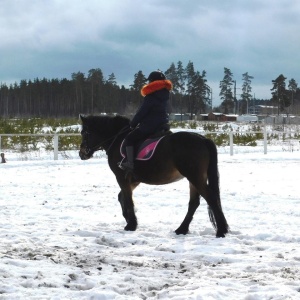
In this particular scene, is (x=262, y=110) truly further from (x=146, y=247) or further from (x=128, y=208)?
(x=146, y=247)

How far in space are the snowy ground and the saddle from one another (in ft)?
3.54

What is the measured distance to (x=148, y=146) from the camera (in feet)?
21.6

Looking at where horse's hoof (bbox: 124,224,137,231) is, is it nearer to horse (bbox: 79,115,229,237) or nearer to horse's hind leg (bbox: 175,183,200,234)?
A: horse (bbox: 79,115,229,237)

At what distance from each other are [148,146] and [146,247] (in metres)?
1.57

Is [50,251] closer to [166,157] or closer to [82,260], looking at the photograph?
[82,260]

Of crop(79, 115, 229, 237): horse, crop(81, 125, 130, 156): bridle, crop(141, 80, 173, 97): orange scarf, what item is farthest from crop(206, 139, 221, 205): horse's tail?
crop(81, 125, 130, 156): bridle

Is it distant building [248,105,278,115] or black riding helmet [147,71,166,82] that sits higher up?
distant building [248,105,278,115]

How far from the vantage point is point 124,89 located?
105m

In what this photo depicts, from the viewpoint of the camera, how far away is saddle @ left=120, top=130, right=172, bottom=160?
6.55 meters

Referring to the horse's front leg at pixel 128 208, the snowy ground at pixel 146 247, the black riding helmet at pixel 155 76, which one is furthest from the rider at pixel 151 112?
the snowy ground at pixel 146 247

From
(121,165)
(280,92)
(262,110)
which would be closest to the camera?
(121,165)

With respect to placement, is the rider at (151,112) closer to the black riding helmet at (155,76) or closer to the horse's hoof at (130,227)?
the black riding helmet at (155,76)

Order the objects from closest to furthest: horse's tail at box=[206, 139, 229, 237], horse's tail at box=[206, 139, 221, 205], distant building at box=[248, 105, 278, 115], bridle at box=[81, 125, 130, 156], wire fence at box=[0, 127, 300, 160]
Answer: horse's tail at box=[206, 139, 229, 237], horse's tail at box=[206, 139, 221, 205], bridle at box=[81, 125, 130, 156], wire fence at box=[0, 127, 300, 160], distant building at box=[248, 105, 278, 115]

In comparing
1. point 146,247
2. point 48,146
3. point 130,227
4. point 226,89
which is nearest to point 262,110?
point 226,89
